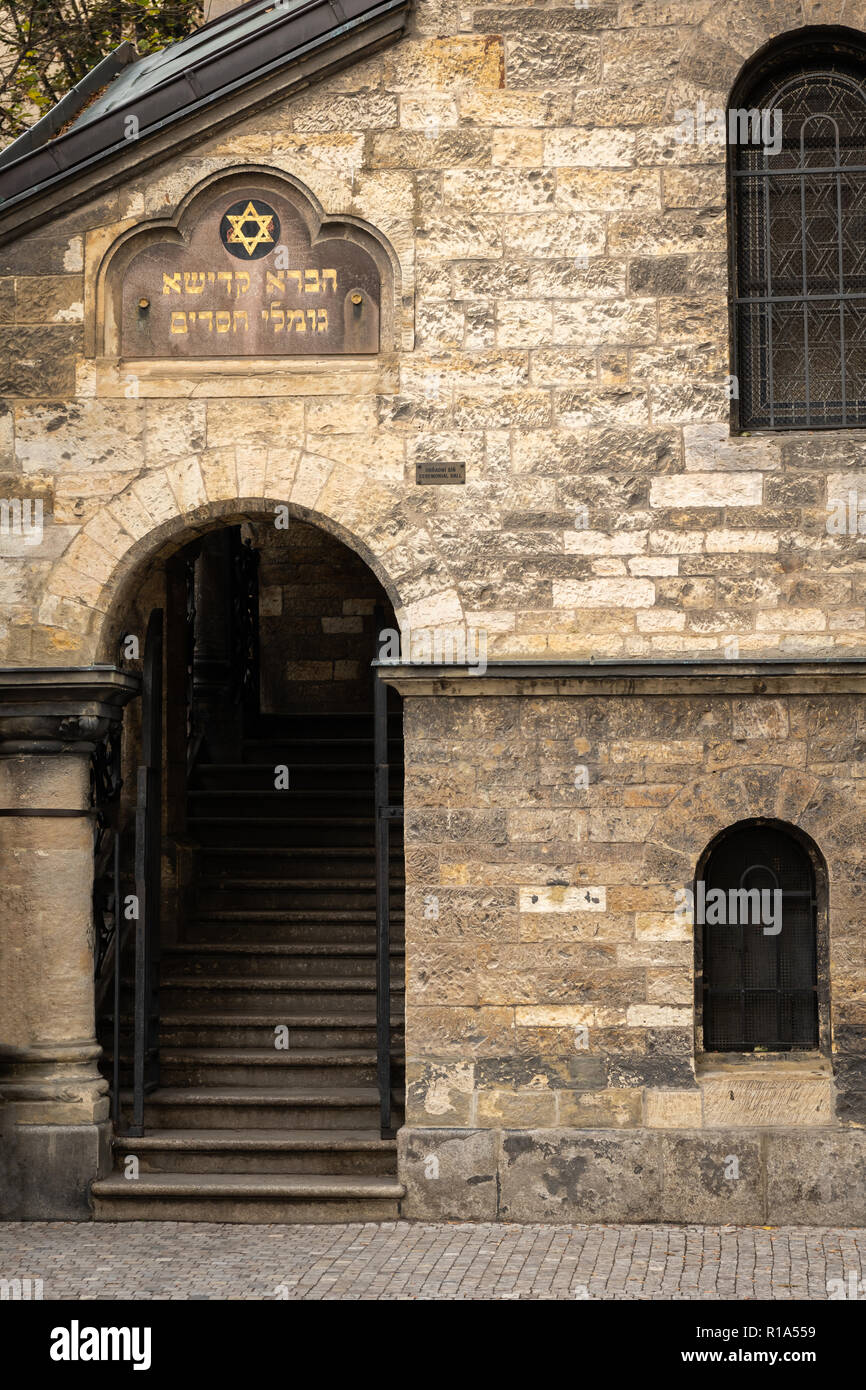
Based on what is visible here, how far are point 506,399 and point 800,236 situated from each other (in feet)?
6.13

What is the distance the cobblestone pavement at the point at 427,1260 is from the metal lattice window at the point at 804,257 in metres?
4.23

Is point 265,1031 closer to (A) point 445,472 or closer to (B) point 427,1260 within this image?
(B) point 427,1260

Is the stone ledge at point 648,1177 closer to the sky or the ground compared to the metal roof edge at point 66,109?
closer to the ground

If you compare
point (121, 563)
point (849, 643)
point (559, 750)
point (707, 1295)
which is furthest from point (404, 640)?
point (707, 1295)

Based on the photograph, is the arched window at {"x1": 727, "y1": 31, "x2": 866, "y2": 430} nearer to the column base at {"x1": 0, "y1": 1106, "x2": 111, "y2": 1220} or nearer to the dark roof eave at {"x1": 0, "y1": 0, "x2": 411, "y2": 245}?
the dark roof eave at {"x1": 0, "y1": 0, "x2": 411, "y2": 245}

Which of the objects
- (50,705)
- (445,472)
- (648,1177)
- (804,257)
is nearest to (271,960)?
(50,705)

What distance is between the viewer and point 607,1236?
27.2ft

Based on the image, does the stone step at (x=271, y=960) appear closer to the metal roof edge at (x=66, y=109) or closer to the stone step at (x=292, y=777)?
the stone step at (x=292, y=777)

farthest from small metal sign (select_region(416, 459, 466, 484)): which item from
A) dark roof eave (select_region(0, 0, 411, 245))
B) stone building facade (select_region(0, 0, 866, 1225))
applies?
dark roof eave (select_region(0, 0, 411, 245))

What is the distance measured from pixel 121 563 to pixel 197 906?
11.3 ft

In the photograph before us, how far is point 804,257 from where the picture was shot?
912 centimetres

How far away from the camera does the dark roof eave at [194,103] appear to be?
893cm

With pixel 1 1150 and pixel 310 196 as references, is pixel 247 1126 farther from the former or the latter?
pixel 310 196

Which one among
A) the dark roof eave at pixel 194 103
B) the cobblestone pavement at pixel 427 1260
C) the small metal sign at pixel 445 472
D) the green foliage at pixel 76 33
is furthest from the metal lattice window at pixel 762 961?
the green foliage at pixel 76 33
